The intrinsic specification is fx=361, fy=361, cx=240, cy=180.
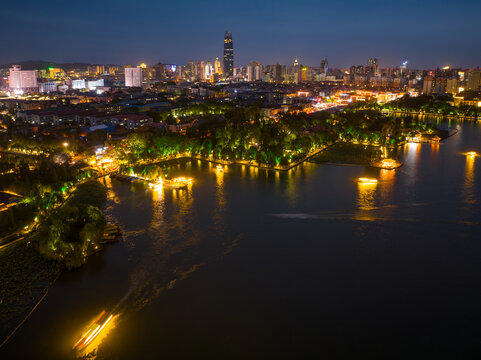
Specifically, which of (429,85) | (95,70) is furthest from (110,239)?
(95,70)

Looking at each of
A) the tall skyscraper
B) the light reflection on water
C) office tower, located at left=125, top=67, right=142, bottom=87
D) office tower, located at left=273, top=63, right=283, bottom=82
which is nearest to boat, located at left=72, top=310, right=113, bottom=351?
the light reflection on water

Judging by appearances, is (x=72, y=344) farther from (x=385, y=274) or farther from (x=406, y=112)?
(x=406, y=112)

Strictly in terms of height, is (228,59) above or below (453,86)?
above

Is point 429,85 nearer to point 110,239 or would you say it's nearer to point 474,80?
point 474,80

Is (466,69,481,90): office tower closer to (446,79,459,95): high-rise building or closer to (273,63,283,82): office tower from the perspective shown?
(446,79,459,95): high-rise building

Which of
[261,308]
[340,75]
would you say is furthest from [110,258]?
[340,75]

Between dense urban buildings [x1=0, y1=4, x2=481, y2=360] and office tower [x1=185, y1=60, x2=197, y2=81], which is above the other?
office tower [x1=185, y1=60, x2=197, y2=81]

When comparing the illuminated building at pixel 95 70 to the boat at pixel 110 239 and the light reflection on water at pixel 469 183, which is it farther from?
the boat at pixel 110 239
